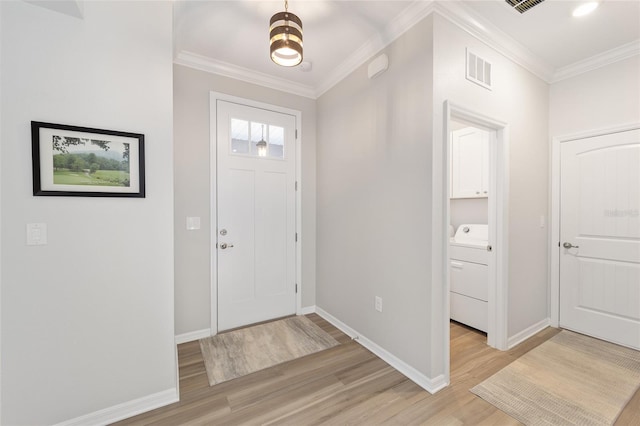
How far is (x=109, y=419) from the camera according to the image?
162 centimetres

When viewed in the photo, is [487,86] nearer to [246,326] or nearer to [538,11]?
[538,11]

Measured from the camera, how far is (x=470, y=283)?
278cm

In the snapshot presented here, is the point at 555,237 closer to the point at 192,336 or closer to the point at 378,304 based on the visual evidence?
the point at 378,304

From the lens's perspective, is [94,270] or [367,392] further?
A: [367,392]

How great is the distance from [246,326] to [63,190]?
212 centimetres

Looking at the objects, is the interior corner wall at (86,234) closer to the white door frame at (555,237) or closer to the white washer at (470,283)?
the white washer at (470,283)

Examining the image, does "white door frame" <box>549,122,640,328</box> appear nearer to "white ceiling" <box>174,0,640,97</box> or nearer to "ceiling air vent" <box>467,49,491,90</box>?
"white ceiling" <box>174,0,640,97</box>

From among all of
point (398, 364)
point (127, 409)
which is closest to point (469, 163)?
point (398, 364)

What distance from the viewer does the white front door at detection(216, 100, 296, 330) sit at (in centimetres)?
283

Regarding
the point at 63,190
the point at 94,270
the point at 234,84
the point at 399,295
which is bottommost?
the point at 399,295

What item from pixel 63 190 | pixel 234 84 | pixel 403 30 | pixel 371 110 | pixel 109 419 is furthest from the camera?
pixel 234 84

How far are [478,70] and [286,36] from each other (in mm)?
1635

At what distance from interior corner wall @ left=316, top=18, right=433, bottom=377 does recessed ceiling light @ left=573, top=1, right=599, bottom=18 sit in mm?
1165

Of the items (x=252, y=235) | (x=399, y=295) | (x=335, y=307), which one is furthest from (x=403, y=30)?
(x=335, y=307)
